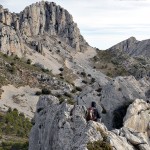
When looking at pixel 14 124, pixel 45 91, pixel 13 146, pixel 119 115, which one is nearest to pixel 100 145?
pixel 119 115

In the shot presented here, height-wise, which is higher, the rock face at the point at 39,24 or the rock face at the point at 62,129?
the rock face at the point at 39,24

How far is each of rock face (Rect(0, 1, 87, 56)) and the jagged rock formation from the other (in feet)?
347

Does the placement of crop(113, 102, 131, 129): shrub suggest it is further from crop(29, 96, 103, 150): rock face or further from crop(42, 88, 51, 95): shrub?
crop(42, 88, 51, 95): shrub

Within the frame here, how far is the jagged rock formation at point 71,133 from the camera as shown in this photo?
26156 mm

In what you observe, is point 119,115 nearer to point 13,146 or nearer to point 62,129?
point 62,129

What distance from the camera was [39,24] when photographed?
18025cm

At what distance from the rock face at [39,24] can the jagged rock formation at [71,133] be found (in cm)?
10589

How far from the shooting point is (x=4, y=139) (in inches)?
2763

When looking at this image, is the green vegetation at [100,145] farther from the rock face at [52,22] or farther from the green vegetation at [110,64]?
the rock face at [52,22]

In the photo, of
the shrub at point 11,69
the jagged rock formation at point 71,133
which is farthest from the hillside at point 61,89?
the shrub at point 11,69

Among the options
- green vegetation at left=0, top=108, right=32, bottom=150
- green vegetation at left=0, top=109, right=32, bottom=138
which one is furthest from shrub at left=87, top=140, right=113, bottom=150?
green vegetation at left=0, top=109, right=32, bottom=138

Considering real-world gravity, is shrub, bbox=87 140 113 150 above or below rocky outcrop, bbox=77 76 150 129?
below

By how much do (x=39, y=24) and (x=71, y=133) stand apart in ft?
511

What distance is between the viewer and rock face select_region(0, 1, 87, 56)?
5770 inches
